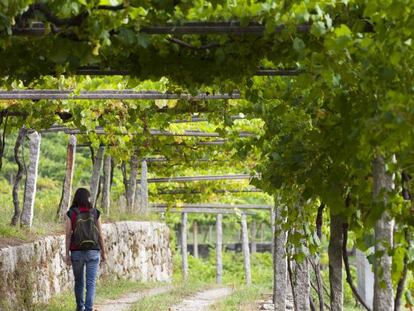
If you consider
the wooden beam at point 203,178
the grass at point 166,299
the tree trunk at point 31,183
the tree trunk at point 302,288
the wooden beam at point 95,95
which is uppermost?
the wooden beam at point 203,178

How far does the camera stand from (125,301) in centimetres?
1430

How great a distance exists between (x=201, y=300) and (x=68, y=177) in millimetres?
3363

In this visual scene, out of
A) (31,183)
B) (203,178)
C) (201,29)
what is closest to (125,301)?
(31,183)

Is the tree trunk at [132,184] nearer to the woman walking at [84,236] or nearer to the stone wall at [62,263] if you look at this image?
the stone wall at [62,263]

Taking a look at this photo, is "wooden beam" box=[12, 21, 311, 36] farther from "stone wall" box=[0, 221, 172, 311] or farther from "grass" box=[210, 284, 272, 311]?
"grass" box=[210, 284, 272, 311]

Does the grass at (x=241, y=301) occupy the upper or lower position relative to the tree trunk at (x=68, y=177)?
lower

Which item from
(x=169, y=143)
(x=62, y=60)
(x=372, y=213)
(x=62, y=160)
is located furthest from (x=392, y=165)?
(x=62, y=160)

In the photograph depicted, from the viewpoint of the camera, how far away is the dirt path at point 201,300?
1416 cm

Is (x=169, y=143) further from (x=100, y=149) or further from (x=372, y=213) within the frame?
(x=372, y=213)

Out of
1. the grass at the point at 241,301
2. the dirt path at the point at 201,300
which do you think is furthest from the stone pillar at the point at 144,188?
the grass at the point at 241,301

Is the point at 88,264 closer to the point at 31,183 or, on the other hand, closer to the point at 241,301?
the point at 31,183

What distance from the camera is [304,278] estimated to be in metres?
9.06

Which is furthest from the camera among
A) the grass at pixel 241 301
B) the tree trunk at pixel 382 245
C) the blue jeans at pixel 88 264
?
the grass at pixel 241 301

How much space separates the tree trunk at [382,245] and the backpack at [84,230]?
5.53 meters
